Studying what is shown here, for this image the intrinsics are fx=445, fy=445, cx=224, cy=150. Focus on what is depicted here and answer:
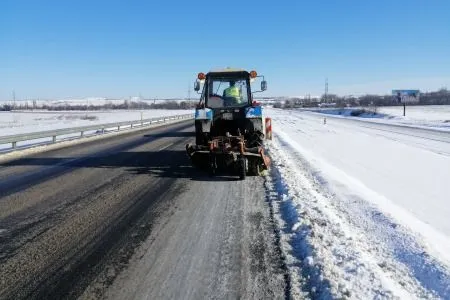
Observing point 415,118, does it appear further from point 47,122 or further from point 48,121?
point 48,121

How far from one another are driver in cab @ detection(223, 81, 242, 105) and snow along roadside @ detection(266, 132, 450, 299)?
4697 millimetres

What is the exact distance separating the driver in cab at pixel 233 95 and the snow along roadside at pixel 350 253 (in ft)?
15.4

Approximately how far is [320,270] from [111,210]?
405 centimetres

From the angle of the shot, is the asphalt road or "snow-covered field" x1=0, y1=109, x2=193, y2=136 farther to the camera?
"snow-covered field" x1=0, y1=109, x2=193, y2=136

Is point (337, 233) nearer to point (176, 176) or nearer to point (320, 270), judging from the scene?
point (320, 270)

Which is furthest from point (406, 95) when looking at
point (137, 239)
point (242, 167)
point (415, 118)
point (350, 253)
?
point (137, 239)

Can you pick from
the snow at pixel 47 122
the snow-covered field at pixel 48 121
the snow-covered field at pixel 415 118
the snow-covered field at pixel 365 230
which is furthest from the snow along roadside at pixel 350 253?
the snow-covered field at pixel 415 118

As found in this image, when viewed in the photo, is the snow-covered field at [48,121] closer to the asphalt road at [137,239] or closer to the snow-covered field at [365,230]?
the asphalt road at [137,239]

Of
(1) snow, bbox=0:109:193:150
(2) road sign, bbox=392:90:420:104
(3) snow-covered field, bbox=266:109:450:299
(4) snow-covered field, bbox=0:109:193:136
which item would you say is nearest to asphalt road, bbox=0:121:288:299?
(3) snow-covered field, bbox=266:109:450:299

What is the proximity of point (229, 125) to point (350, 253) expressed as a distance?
785 centimetres

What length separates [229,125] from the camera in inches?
496

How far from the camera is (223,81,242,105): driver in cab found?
41.4ft

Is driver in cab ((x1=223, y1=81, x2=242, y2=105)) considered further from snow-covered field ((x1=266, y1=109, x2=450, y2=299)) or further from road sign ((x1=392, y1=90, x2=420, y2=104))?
road sign ((x1=392, y1=90, x2=420, y2=104))

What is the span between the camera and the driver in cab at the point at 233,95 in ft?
41.4
